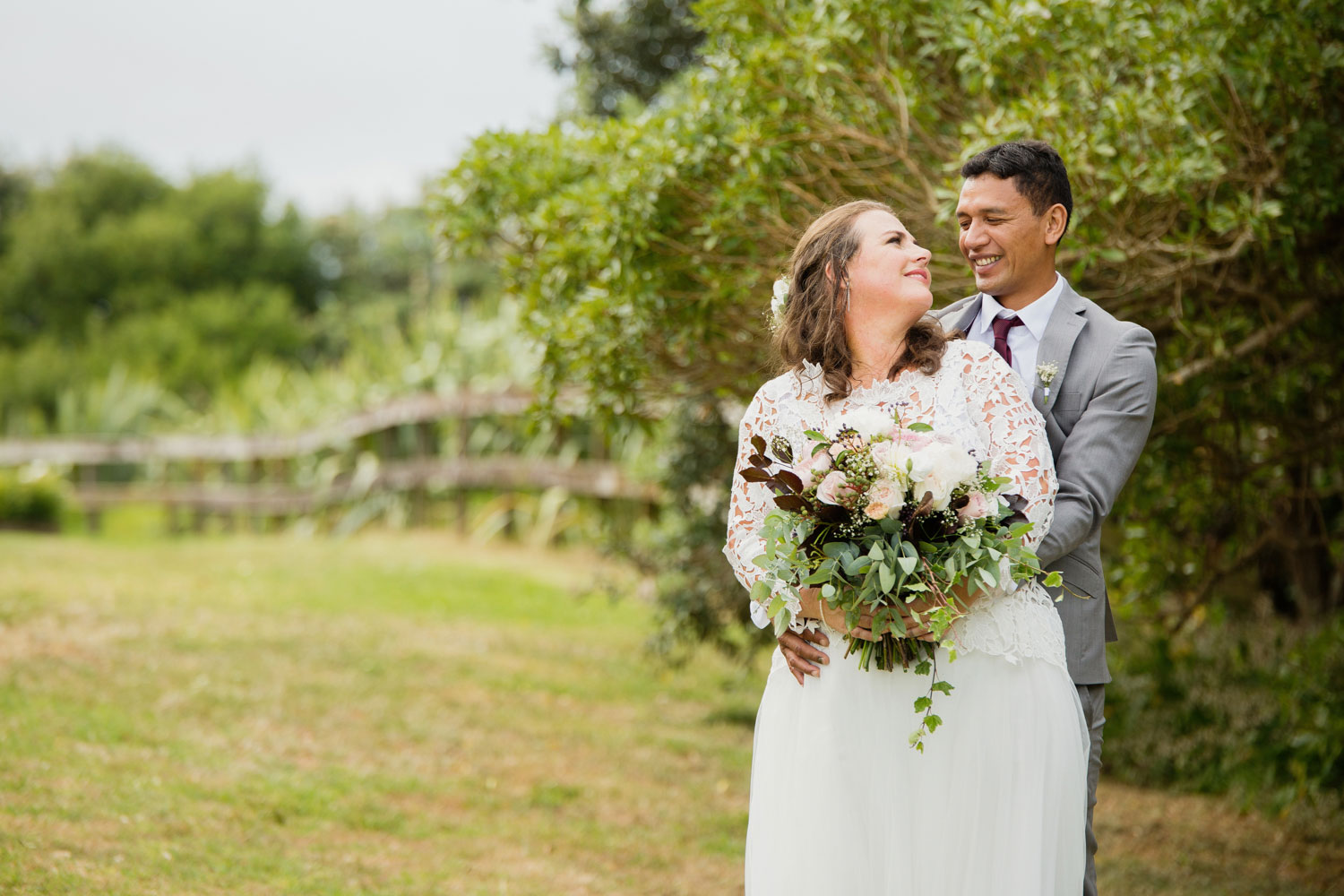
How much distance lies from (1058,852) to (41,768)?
441 cm

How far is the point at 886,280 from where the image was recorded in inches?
113

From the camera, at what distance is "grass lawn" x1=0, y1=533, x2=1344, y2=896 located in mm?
4828

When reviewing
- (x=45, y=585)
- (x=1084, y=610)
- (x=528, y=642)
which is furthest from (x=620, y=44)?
(x=1084, y=610)

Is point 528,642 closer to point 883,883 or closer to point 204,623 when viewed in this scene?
point 204,623

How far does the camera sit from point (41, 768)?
207 inches

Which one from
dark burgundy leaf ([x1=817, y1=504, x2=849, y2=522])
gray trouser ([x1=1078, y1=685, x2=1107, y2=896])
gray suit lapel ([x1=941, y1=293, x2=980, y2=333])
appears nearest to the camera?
dark burgundy leaf ([x1=817, y1=504, x2=849, y2=522])

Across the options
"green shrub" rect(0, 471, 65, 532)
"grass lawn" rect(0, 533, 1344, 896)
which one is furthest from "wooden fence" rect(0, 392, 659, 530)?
"grass lawn" rect(0, 533, 1344, 896)

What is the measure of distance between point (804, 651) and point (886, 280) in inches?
35.4

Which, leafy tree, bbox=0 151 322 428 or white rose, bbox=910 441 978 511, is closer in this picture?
white rose, bbox=910 441 978 511

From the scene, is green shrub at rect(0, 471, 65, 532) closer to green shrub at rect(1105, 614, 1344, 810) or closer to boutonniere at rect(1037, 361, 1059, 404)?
green shrub at rect(1105, 614, 1344, 810)

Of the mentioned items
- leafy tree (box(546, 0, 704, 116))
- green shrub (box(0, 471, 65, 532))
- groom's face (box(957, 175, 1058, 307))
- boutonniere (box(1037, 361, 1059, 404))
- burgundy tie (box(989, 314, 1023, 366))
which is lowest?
green shrub (box(0, 471, 65, 532))

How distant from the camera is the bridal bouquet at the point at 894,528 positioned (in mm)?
2516

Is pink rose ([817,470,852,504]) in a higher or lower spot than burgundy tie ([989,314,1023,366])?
lower

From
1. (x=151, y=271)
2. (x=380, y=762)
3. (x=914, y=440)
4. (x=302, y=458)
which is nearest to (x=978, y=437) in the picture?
(x=914, y=440)
